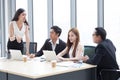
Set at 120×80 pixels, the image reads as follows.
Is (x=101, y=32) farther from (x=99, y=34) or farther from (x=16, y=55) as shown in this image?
(x=16, y=55)

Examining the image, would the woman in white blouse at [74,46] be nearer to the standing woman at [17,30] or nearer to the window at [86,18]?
the standing woman at [17,30]

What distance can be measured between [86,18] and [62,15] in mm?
782

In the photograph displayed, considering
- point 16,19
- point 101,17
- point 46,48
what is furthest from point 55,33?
point 101,17

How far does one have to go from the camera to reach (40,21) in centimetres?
639

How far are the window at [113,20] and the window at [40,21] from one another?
75.4 inches

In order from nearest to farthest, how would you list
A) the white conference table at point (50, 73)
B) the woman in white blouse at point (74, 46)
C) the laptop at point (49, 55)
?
the white conference table at point (50, 73)
the laptop at point (49, 55)
the woman in white blouse at point (74, 46)

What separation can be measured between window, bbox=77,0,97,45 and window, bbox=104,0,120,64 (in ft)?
0.91

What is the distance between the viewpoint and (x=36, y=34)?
6512 mm

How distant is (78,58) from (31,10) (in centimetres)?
310

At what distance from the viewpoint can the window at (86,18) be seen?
197 inches

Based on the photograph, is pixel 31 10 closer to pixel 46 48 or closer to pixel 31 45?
pixel 31 45

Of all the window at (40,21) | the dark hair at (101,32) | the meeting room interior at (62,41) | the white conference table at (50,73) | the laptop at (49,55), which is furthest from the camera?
the window at (40,21)

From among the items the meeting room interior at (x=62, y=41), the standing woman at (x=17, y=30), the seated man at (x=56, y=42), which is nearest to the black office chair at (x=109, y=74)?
the meeting room interior at (x=62, y=41)

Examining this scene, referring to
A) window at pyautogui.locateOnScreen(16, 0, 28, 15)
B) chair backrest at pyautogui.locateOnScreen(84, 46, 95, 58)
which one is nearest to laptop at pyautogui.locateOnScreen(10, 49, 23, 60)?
chair backrest at pyautogui.locateOnScreen(84, 46, 95, 58)
